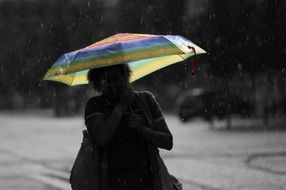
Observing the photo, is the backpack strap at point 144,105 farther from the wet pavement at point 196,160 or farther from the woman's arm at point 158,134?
the wet pavement at point 196,160

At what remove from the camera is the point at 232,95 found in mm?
28812

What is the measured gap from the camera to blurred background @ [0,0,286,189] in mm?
13742

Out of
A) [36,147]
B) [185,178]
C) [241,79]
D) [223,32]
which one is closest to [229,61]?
[223,32]

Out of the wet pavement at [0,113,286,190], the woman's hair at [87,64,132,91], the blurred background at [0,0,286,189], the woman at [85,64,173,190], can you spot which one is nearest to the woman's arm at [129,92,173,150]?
the woman at [85,64,173,190]

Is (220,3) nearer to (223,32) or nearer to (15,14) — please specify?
(223,32)

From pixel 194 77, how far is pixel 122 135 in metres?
1.94

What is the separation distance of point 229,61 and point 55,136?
6.53m

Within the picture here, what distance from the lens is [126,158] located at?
11.7 ft

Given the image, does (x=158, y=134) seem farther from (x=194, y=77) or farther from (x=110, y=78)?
(x=194, y=77)

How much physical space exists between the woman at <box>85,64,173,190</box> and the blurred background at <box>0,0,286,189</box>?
20.8 ft

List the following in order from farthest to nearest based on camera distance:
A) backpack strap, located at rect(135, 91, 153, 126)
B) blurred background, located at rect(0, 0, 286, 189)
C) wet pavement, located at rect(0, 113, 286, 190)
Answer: blurred background, located at rect(0, 0, 286, 189)
wet pavement, located at rect(0, 113, 286, 190)
backpack strap, located at rect(135, 91, 153, 126)

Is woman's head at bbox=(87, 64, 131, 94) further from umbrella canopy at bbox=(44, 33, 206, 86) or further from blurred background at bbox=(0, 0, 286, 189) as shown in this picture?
blurred background at bbox=(0, 0, 286, 189)

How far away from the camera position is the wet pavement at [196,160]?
1045 centimetres

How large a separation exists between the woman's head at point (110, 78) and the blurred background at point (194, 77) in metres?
6.37
